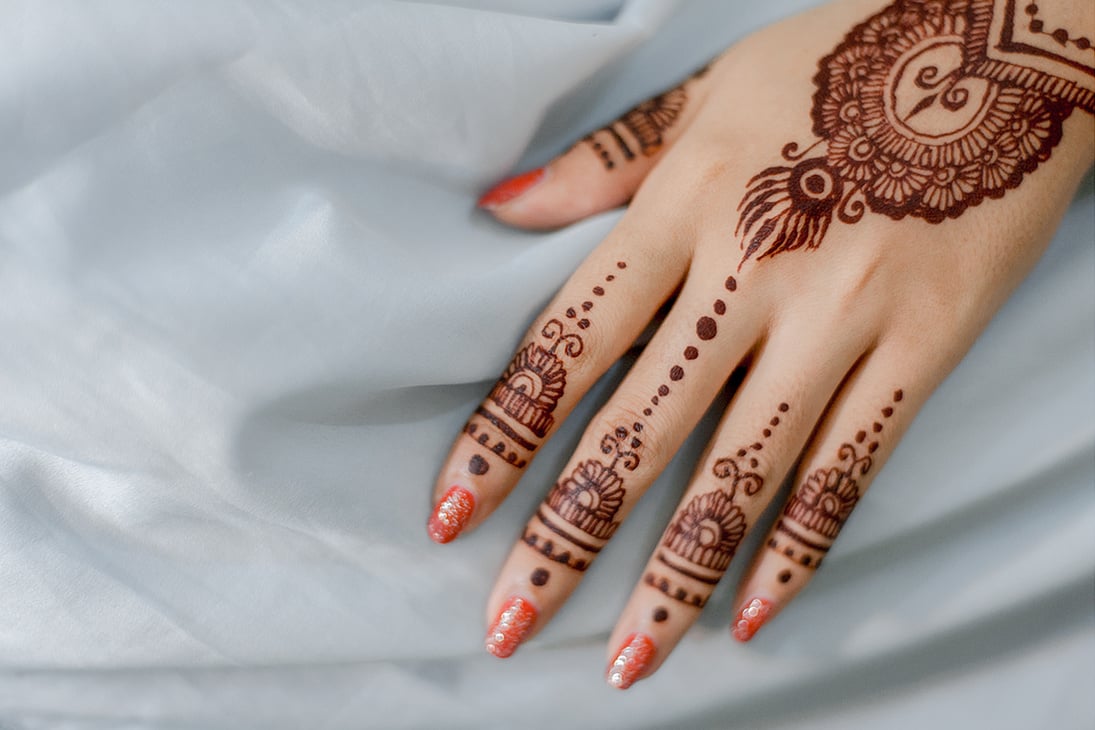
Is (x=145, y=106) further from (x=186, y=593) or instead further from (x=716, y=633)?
(x=716, y=633)

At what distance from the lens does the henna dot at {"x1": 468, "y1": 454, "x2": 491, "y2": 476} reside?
64cm

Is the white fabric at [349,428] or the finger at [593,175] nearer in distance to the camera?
the white fabric at [349,428]

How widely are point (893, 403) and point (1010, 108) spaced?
0.29m

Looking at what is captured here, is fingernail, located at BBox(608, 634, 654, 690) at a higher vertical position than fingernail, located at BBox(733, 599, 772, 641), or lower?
lower

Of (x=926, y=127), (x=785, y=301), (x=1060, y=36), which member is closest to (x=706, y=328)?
(x=785, y=301)

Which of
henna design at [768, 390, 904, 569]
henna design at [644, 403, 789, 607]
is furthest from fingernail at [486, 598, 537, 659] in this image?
henna design at [768, 390, 904, 569]

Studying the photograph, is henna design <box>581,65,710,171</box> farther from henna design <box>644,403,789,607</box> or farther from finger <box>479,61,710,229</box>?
henna design <box>644,403,789,607</box>

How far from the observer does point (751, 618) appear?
658 millimetres

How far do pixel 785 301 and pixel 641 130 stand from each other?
225 millimetres

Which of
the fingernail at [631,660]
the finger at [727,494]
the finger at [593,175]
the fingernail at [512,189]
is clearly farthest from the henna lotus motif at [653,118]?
the fingernail at [631,660]

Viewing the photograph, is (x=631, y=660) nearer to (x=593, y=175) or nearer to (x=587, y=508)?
(x=587, y=508)

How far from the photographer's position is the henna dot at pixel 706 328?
66 cm

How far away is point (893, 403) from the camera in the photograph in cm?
66

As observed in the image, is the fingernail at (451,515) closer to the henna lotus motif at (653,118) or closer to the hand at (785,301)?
the hand at (785,301)
